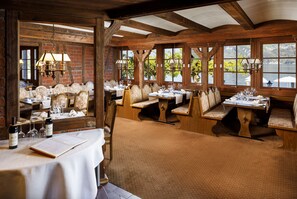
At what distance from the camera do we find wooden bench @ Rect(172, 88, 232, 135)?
538 cm

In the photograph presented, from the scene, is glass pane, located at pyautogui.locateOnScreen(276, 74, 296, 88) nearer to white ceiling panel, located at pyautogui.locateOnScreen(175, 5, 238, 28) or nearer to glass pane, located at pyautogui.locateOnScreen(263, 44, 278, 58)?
glass pane, located at pyautogui.locateOnScreen(263, 44, 278, 58)

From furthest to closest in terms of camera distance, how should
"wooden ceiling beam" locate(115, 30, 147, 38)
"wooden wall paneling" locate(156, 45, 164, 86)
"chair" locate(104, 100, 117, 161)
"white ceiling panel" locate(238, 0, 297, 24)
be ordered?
"wooden wall paneling" locate(156, 45, 164, 86)
"wooden ceiling beam" locate(115, 30, 147, 38)
"white ceiling panel" locate(238, 0, 297, 24)
"chair" locate(104, 100, 117, 161)

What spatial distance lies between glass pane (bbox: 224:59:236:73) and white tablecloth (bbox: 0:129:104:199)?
20.1 ft

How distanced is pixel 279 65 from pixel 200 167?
14.8 ft

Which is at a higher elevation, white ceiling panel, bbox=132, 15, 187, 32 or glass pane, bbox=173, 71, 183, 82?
white ceiling panel, bbox=132, 15, 187, 32

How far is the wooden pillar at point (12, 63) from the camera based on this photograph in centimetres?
254

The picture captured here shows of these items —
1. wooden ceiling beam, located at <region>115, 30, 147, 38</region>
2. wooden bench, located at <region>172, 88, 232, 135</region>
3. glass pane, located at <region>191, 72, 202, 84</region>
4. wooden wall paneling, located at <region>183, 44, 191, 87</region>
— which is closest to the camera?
wooden bench, located at <region>172, 88, 232, 135</region>

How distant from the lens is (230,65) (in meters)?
7.45

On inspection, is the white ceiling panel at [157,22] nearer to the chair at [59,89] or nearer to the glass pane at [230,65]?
the glass pane at [230,65]

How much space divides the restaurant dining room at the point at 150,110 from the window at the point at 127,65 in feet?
3.10

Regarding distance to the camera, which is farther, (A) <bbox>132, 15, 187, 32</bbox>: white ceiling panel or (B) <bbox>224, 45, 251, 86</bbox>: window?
(B) <bbox>224, 45, 251, 86</bbox>: window

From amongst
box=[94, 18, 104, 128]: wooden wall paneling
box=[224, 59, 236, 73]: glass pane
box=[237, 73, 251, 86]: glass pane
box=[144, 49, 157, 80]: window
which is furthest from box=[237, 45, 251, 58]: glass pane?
box=[94, 18, 104, 128]: wooden wall paneling

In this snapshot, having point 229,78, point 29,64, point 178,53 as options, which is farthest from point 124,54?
point 229,78

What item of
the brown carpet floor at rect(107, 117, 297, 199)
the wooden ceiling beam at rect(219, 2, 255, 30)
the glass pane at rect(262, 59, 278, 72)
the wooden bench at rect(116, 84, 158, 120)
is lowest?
the brown carpet floor at rect(107, 117, 297, 199)
